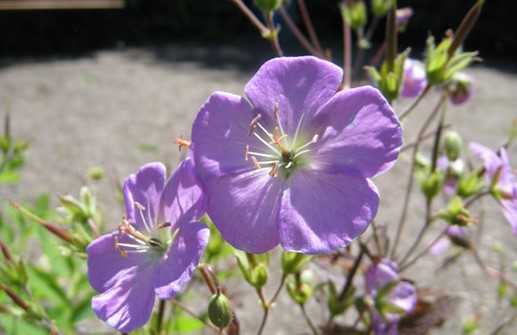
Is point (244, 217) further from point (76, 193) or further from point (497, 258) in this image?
point (76, 193)

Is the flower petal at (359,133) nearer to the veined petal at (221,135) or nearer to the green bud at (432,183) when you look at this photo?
the veined petal at (221,135)

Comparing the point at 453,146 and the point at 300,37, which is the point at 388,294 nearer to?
the point at 453,146

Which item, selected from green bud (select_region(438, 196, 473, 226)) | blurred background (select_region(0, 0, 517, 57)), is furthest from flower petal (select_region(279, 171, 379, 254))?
blurred background (select_region(0, 0, 517, 57))

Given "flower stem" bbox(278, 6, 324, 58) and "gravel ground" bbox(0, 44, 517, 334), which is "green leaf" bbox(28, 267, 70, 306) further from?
"flower stem" bbox(278, 6, 324, 58)

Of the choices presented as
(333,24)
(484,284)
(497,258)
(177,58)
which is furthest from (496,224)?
→ (333,24)

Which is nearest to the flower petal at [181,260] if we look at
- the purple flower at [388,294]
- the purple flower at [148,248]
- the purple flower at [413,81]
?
the purple flower at [148,248]

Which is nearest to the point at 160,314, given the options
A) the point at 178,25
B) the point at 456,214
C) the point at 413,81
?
the point at 456,214
